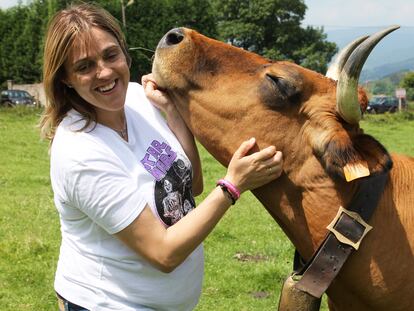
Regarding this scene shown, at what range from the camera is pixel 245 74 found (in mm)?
3279

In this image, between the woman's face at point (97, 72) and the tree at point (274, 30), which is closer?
the woman's face at point (97, 72)

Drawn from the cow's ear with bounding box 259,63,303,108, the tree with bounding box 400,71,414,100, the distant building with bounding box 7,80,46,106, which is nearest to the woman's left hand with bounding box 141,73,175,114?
the cow's ear with bounding box 259,63,303,108

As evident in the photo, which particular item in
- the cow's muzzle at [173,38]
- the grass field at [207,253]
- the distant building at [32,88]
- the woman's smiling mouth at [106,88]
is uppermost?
the cow's muzzle at [173,38]

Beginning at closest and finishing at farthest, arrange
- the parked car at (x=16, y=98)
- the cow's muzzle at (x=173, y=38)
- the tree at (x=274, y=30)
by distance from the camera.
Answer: the cow's muzzle at (x=173, y=38)
the parked car at (x=16, y=98)
the tree at (x=274, y=30)

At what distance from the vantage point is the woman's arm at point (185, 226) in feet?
9.66

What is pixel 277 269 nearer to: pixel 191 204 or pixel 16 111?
pixel 191 204

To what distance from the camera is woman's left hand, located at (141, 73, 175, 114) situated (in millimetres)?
3414

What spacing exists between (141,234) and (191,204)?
0.53 meters

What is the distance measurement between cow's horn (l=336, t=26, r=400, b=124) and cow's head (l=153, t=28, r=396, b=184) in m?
0.08

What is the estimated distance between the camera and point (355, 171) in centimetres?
284

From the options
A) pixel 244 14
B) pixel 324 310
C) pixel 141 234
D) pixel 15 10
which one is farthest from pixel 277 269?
pixel 244 14

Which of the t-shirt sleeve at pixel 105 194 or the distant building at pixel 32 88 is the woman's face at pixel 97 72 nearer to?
the t-shirt sleeve at pixel 105 194

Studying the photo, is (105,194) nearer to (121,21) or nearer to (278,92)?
(278,92)

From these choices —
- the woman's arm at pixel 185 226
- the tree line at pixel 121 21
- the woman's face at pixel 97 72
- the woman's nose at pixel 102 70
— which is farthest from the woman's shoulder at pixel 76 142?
the tree line at pixel 121 21
